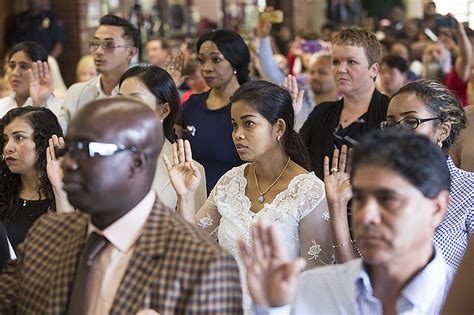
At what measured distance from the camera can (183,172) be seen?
147 inches

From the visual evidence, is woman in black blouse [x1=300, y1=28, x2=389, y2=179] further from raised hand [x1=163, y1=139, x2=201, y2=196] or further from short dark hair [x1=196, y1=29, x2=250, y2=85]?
raised hand [x1=163, y1=139, x2=201, y2=196]

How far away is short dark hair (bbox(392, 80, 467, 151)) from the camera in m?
3.84

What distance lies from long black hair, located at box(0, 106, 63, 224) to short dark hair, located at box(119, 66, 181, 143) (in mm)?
446

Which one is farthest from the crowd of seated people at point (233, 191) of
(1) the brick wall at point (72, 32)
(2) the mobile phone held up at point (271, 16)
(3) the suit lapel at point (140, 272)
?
(1) the brick wall at point (72, 32)

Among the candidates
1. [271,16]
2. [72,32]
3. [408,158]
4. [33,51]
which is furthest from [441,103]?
[72,32]

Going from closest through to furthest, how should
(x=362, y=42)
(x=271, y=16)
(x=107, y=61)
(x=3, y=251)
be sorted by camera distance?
1. (x=3, y=251)
2. (x=362, y=42)
3. (x=107, y=61)
4. (x=271, y=16)

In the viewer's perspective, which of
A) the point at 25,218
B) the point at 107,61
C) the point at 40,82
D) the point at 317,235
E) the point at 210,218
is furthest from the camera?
the point at 40,82

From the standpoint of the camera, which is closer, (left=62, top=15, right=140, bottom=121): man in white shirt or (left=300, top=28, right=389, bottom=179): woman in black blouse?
(left=300, top=28, right=389, bottom=179): woman in black blouse

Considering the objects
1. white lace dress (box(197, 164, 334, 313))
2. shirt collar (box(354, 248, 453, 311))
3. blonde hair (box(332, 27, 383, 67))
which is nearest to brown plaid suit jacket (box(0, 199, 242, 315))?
shirt collar (box(354, 248, 453, 311))

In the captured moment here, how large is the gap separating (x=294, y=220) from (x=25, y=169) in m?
1.24

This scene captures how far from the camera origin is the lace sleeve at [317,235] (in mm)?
3559

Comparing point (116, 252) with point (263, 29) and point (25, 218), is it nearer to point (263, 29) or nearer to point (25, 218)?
point (25, 218)

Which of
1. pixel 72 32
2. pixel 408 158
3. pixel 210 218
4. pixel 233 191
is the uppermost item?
pixel 408 158

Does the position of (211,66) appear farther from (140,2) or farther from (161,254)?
(140,2)
